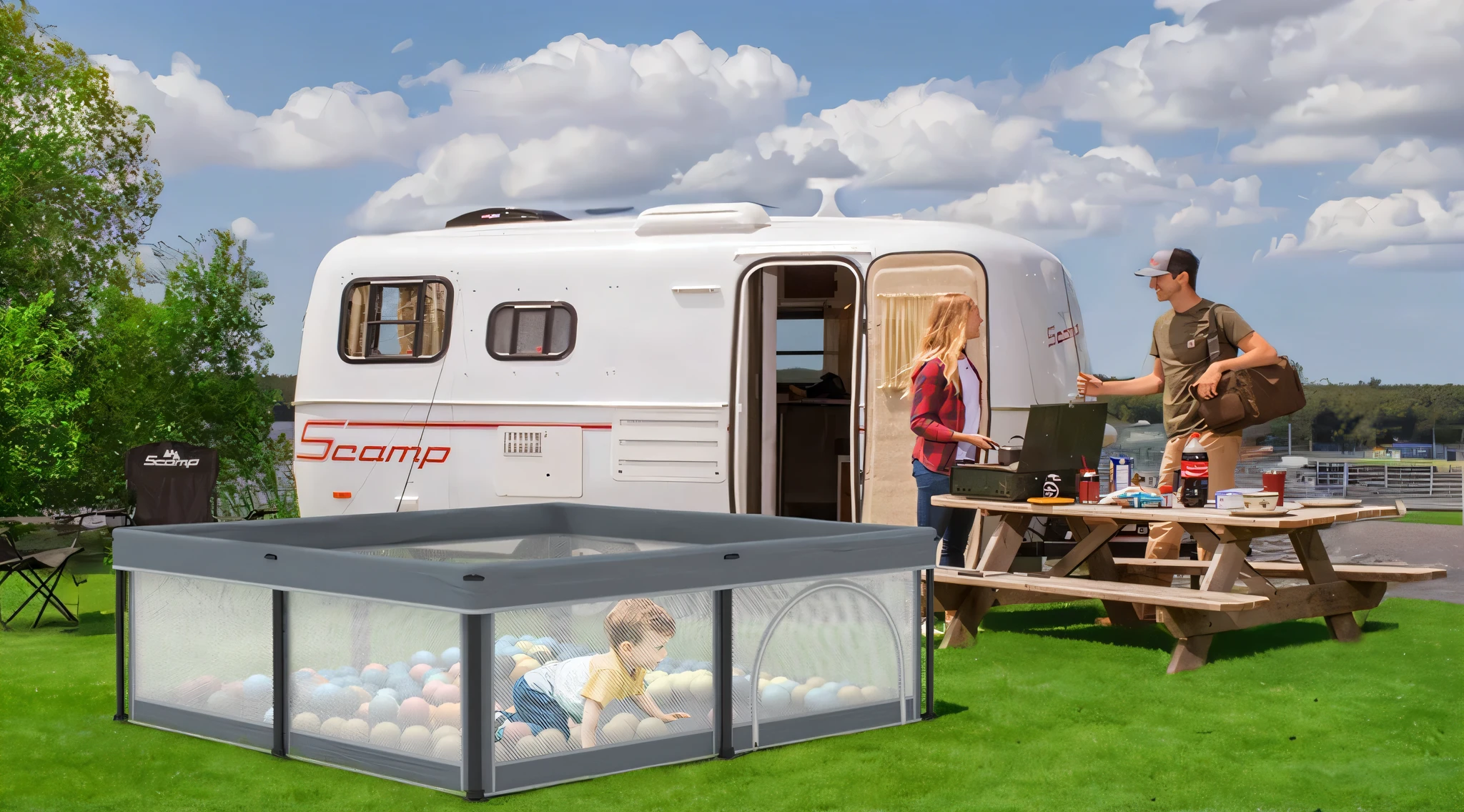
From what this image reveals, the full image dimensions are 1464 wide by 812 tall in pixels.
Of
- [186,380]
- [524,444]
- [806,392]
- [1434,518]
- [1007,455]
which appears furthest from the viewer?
[1434,518]

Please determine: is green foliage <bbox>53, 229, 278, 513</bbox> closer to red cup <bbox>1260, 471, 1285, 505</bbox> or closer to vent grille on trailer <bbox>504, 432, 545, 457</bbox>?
vent grille on trailer <bbox>504, 432, 545, 457</bbox>

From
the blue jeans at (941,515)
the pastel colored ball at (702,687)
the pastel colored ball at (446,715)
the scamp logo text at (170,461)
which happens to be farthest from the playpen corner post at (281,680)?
the scamp logo text at (170,461)

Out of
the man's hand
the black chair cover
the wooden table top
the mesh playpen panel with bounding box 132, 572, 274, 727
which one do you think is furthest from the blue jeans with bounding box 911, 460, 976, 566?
the black chair cover

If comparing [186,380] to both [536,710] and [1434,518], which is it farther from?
[1434,518]

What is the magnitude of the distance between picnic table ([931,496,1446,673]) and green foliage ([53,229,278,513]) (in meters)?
10.6

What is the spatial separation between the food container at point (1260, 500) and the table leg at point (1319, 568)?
417 mm

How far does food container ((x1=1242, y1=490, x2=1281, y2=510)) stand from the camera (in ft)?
18.6

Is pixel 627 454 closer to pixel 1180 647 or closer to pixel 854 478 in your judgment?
pixel 854 478

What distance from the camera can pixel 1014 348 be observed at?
756cm

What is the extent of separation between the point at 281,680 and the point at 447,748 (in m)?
0.74

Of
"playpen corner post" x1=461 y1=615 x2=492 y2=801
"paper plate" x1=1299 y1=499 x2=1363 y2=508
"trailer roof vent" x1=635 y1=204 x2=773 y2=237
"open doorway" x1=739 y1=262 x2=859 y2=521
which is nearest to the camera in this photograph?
"playpen corner post" x1=461 y1=615 x2=492 y2=801

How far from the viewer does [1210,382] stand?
6.14m

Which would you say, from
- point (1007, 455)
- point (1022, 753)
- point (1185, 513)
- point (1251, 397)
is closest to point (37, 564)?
point (1007, 455)

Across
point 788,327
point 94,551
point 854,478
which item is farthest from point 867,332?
point 94,551
